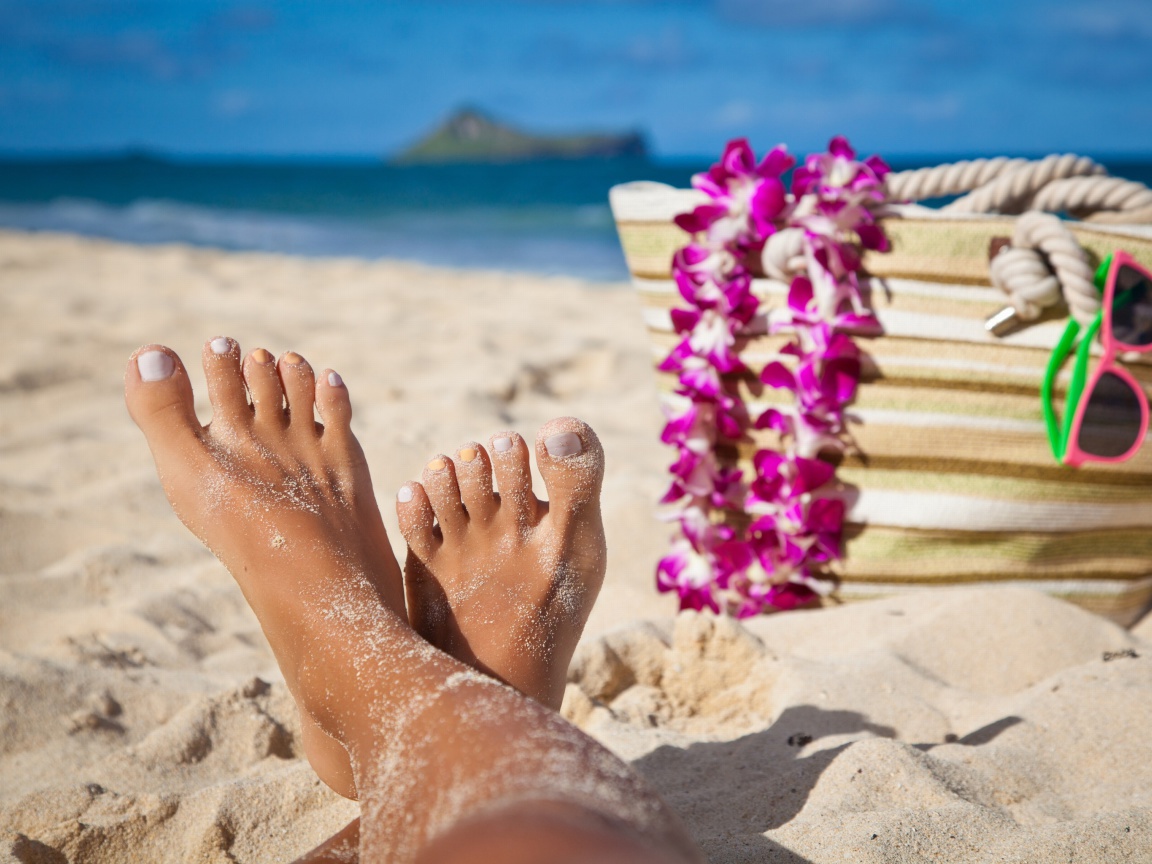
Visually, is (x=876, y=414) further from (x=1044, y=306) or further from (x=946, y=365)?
(x=1044, y=306)

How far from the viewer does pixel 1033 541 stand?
5.10 ft

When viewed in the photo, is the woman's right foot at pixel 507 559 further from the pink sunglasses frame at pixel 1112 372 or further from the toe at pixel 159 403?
the pink sunglasses frame at pixel 1112 372

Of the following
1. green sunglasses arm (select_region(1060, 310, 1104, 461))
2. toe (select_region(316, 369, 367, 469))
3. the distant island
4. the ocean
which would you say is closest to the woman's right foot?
toe (select_region(316, 369, 367, 469))

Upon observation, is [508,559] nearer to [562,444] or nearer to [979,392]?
[562,444]

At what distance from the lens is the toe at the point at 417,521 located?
4.16 ft

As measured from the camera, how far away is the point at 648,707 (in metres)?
1.39

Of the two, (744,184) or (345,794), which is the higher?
(744,184)

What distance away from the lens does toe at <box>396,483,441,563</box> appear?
4.16 feet

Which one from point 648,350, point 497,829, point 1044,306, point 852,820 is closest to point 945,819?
point 852,820

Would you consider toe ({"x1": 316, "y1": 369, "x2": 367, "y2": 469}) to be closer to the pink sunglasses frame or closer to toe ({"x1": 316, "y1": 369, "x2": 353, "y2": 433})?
toe ({"x1": 316, "y1": 369, "x2": 353, "y2": 433})

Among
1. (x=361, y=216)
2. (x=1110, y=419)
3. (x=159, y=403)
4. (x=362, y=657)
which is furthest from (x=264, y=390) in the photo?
(x=361, y=216)

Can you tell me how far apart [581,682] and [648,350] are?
8.67 feet

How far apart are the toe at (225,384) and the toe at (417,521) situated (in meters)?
0.28

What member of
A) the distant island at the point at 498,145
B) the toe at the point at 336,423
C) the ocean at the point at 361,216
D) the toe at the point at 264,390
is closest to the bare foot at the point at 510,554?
the toe at the point at 336,423
